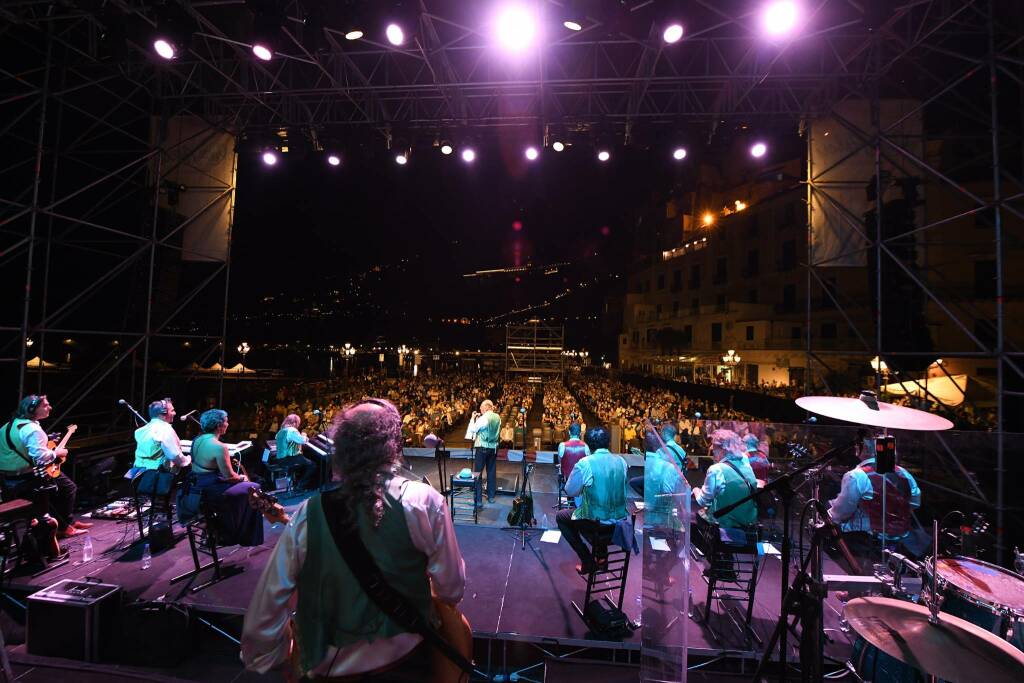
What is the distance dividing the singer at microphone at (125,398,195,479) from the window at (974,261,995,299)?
22526 millimetres

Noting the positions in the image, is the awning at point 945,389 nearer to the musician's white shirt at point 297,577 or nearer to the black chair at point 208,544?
the musician's white shirt at point 297,577

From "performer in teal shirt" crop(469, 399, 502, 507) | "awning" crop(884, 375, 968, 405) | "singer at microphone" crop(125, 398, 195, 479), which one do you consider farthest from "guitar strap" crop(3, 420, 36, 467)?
"awning" crop(884, 375, 968, 405)

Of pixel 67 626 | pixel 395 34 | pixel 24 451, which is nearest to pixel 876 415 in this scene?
pixel 67 626

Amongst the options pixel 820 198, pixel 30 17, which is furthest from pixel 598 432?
pixel 30 17

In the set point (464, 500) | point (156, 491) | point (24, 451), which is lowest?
point (464, 500)

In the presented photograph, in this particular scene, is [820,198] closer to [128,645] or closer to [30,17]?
[128,645]

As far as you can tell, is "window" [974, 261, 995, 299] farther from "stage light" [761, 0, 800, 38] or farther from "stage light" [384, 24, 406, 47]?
"stage light" [384, 24, 406, 47]

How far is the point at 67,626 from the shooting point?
3084mm

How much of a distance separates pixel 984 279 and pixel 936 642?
1971 centimetres

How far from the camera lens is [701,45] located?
284 inches

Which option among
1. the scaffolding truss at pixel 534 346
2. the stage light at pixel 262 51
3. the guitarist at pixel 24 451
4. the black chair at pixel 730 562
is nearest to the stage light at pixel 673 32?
the stage light at pixel 262 51

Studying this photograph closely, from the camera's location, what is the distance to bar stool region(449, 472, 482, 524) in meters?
5.80

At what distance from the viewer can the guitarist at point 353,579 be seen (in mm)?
1479

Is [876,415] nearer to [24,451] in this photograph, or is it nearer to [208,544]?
→ [208,544]
